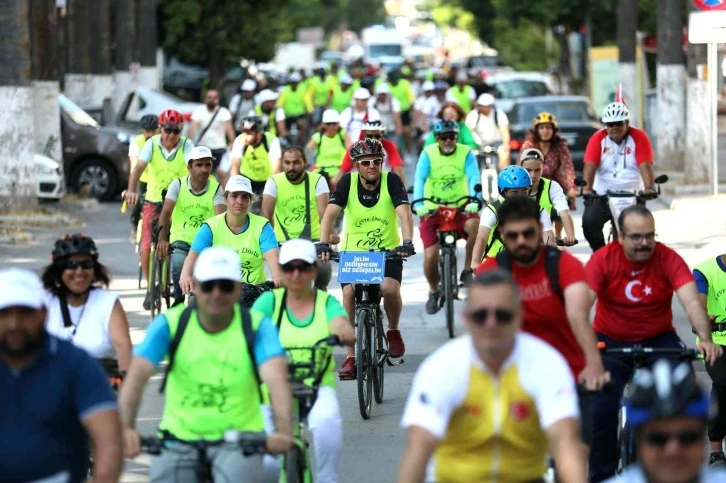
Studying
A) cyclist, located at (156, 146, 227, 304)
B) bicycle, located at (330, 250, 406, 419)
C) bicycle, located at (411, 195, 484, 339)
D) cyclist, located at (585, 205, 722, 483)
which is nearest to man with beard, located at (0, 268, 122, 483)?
cyclist, located at (585, 205, 722, 483)

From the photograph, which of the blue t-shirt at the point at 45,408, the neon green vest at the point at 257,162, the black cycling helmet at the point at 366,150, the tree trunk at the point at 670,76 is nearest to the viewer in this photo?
the blue t-shirt at the point at 45,408

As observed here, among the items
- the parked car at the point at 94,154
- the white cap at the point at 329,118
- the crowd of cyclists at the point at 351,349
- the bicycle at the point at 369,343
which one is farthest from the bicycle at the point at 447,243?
the parked car at the point at 94,154

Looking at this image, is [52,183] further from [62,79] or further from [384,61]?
[384,61]

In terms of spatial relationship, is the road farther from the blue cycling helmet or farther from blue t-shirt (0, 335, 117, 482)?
blue t-shirt (0, 335, 117, 482)

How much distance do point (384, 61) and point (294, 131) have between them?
141ft

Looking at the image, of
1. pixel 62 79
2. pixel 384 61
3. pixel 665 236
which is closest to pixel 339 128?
pixel 665 236

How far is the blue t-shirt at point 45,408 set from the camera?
537cm

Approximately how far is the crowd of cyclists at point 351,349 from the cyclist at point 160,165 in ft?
3.95

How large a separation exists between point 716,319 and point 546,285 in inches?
86.9

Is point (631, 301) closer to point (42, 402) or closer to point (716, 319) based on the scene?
point (716, 319)

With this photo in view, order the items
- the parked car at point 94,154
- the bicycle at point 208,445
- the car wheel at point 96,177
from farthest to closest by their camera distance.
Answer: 1. the car wheel at point 96,177
2. the parked car at point 94,154
3. the bicycle at point 208,445


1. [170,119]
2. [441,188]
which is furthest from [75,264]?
[170,119]

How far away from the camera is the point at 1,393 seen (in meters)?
5.36

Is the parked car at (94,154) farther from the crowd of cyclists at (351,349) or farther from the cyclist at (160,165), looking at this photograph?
the crowd of cyclists at (351,349)
